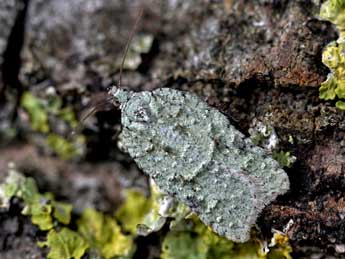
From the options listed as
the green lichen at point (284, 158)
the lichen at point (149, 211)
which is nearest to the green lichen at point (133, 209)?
the lichen at point (149, 211)

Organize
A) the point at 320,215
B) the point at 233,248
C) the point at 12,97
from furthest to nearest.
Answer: the point at 12,97 → the point at 233,248 → the point at 320,215

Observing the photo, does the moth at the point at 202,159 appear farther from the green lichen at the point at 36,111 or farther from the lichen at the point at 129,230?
the green lichen at the point at 36,111

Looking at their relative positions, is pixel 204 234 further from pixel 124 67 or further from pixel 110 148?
pixel 124 67

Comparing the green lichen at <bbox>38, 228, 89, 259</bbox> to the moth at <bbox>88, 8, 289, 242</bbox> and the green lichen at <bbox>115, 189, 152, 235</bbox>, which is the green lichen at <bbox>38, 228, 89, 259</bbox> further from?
the moth at <bbox>88, 8, 289, 242</bbox>

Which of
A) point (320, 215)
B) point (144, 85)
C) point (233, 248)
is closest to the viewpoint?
point (320, 215)

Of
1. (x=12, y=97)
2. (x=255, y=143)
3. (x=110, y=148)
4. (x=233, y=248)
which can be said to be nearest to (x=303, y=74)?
(x=255, y=143)

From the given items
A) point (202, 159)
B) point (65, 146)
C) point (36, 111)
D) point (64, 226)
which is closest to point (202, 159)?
point (202, 159)
